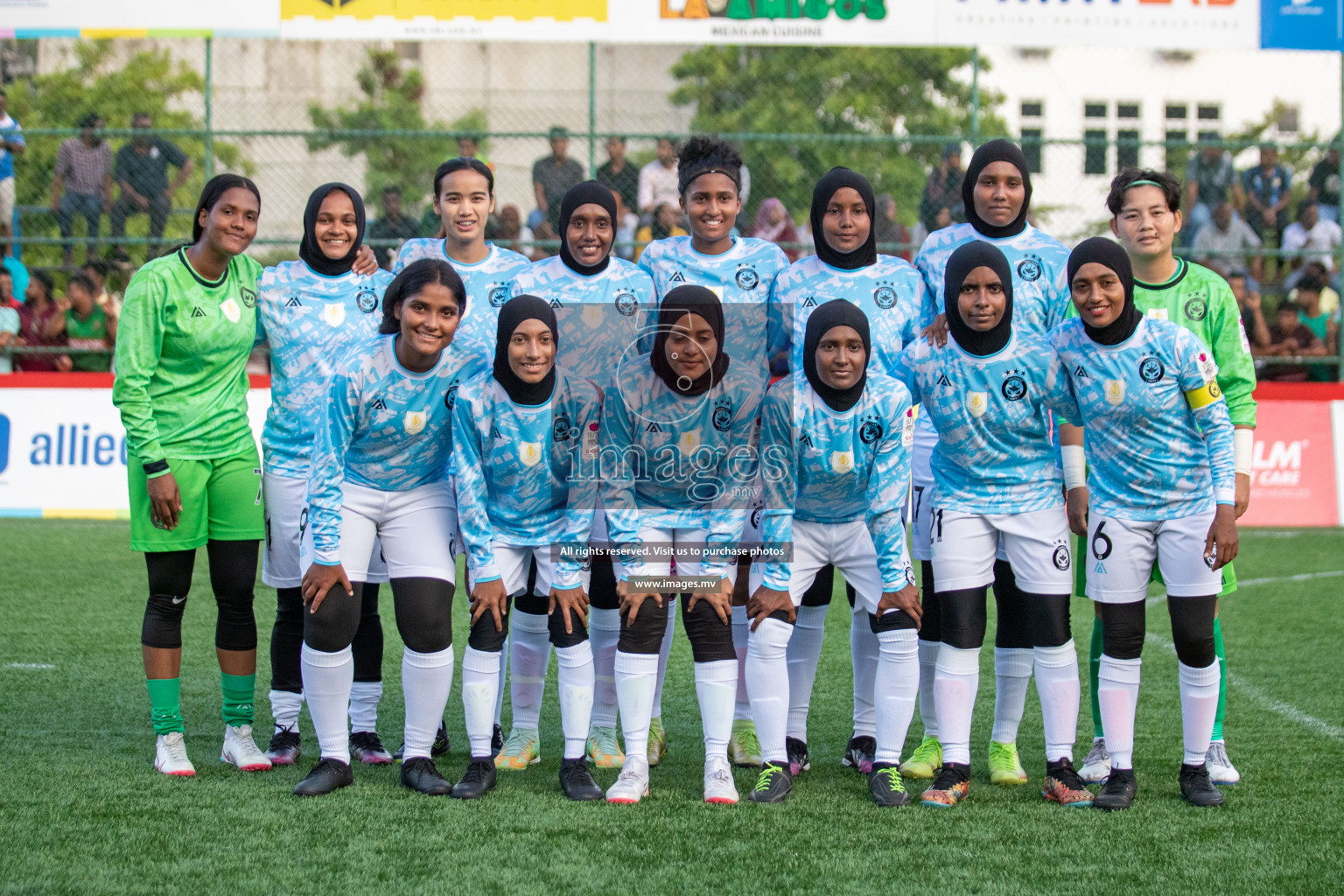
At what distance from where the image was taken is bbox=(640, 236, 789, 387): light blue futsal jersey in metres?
5.23

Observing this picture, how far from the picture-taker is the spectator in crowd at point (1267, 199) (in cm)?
1380

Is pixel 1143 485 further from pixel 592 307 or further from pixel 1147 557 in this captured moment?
pixel 592 307

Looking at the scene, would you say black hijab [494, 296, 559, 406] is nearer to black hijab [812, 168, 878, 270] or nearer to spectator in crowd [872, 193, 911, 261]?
black hijab [812, 168, 878, 270]

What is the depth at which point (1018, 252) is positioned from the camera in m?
5.17

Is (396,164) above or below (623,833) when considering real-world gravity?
above

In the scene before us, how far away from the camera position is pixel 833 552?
16.0 feet

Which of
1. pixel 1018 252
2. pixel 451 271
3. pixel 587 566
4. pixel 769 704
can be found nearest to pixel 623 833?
pixel 769 704

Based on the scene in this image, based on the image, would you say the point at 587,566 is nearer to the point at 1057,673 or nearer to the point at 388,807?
the point at 388,807

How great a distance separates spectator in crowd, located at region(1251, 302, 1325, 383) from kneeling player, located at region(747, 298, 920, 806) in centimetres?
932

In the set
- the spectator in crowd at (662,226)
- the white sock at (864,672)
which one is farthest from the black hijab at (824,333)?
the spectator in crowd at (662,226)

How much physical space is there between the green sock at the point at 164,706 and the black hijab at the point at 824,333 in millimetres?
2614

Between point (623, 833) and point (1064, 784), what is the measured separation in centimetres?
157

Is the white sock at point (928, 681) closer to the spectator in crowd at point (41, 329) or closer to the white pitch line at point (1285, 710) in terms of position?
the white pitch line at point (1285, 710)

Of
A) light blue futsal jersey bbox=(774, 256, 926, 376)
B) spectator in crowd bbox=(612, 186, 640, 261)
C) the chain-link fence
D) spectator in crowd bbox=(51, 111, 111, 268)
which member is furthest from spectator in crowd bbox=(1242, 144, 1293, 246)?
spectator in crowd bbox=(51, 111, 111, 268)
